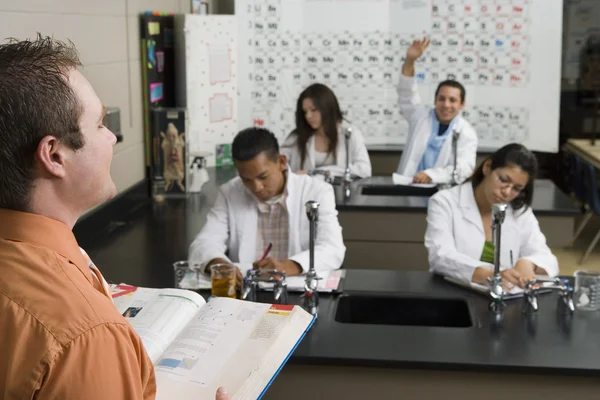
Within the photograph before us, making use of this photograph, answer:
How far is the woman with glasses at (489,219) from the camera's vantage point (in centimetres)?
280

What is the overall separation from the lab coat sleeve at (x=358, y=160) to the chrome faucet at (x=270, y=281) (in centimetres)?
239

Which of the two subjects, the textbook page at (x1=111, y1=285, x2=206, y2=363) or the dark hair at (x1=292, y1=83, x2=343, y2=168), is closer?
the textbook page at (x1=111, y1=285, x2=206, y2=363)

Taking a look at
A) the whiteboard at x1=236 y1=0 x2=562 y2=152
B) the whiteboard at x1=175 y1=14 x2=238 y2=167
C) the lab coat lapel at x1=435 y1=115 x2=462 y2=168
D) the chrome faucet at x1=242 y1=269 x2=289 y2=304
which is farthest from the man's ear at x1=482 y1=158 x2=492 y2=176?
the whiteboard at x1=236 y1=0 x2=562 y2=152

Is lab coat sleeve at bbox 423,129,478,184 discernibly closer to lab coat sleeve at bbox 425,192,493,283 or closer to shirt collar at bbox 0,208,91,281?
lab coat sleeve at bbox 425,192,493,283

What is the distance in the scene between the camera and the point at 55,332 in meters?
0.91

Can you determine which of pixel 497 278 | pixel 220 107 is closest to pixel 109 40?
pixel 220 107

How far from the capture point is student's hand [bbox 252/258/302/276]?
2.61 meters

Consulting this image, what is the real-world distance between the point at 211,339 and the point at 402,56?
4.69 metres

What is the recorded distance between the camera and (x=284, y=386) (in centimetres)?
A: 205

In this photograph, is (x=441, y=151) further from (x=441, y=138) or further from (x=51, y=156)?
(x=51, y=156)

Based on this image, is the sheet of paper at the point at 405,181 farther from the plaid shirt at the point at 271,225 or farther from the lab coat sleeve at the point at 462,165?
the plaid shirt at the point at 271,225

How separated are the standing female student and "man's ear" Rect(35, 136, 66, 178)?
3836mm

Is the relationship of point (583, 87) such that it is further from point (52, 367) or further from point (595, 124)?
point (52, 367)

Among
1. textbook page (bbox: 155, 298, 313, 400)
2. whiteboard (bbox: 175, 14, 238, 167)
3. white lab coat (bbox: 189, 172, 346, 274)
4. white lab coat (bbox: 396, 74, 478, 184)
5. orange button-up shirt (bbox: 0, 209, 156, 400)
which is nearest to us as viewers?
orange button-up shirt (bbox: 0, 209, 156, 400)
